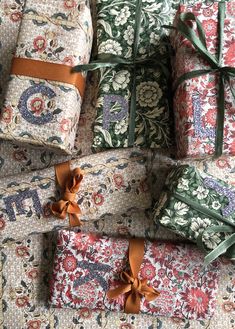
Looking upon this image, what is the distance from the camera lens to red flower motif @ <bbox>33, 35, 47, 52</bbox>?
57.2 inches

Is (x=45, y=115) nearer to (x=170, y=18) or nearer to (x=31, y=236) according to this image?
(x=31, y=236)

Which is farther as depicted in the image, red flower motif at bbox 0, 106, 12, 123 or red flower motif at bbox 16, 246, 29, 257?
red flower motif at bbox 16, 246, 29, 257

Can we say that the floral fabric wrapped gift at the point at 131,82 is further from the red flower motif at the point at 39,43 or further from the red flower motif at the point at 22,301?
the red flower motif at the point at 22,301

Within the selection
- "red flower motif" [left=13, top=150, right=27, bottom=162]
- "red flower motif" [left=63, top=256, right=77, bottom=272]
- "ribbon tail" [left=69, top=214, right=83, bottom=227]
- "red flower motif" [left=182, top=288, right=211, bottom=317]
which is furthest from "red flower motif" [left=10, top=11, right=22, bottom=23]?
"red flower motif" [left=182, top=288, right=211, bottom=317]

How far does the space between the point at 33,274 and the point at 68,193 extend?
30 cm

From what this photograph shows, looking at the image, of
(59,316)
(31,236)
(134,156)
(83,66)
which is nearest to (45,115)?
(83,66)

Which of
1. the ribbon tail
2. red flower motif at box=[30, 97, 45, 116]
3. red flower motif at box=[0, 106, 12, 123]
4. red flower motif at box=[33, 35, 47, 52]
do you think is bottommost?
the ribbon tail

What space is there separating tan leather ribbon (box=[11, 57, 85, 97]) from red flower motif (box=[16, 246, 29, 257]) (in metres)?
0.54

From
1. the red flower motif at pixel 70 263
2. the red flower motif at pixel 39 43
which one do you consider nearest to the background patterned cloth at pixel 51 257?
the red flower motif at pixel 70 263

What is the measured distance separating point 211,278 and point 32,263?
56 cm

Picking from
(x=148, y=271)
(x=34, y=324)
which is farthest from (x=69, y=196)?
(x=34, y=324)

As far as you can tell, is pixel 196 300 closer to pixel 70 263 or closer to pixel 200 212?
pixel 200 212

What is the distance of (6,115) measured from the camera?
1429 mm

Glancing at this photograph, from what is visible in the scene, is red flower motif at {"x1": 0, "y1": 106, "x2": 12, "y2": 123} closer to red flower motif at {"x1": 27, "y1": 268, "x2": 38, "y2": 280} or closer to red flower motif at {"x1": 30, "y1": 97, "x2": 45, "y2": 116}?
red flower motif at {"x1": 30, "y1": 97, "x2": 45, "y2": 116}
